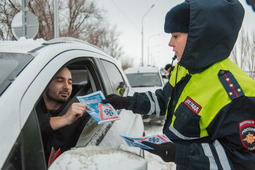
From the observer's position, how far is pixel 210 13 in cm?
119

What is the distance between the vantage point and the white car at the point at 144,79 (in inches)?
281

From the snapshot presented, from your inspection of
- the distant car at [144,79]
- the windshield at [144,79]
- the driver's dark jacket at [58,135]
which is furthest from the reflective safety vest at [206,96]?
the windshield at [144,79]

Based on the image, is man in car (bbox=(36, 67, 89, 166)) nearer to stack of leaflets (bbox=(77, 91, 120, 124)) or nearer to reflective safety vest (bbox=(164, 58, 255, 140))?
stack of leaflets (bbox=(77, 91, 120, 124))

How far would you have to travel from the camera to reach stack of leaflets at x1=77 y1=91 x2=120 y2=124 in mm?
1461

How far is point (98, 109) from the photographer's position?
158 cm

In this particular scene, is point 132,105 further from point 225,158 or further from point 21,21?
point 21,21

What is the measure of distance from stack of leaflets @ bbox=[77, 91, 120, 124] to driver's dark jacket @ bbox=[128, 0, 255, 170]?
0.45m

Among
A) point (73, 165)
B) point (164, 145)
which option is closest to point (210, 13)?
point (164, 145)

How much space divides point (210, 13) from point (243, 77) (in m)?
0.41

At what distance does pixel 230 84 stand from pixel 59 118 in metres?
1.21

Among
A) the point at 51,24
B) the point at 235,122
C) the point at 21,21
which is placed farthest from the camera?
the point at 51,24

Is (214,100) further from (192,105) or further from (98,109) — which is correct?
(98,109)

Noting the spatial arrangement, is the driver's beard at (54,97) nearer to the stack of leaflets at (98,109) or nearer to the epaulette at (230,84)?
the stack of leaflets at (98,109)

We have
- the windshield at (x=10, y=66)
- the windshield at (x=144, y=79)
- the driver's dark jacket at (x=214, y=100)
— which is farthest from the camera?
the windshield at (x=144, y=79)
